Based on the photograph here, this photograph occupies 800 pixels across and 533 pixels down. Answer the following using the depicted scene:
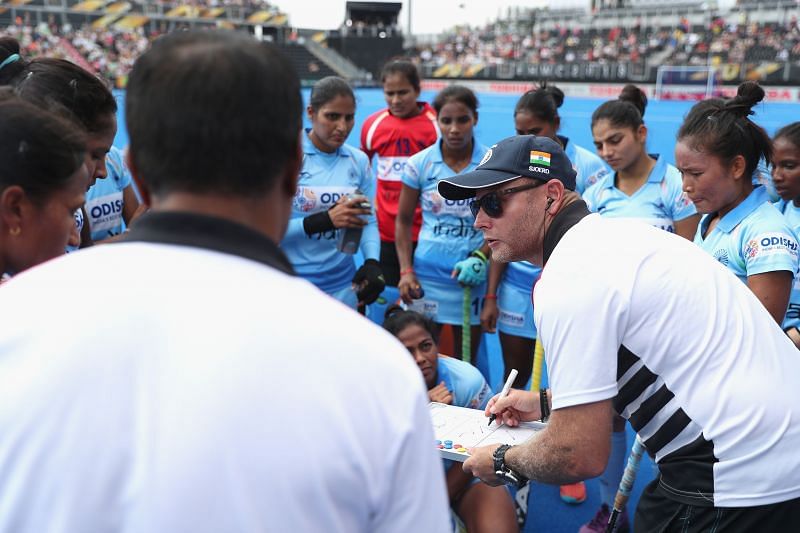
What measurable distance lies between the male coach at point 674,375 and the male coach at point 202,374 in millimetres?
824

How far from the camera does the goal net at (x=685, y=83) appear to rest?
23.3 m

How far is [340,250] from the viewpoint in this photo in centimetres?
394

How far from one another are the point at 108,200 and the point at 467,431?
80.6 inches

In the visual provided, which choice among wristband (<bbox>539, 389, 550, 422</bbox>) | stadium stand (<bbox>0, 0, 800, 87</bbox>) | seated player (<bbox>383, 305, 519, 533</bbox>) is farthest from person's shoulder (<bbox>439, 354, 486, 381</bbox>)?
stadium stand (<bbox>0, 0, 800, 87</bbox>)

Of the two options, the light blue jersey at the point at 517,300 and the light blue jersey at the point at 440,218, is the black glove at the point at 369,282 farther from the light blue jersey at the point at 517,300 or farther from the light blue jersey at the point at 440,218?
the light blue jersey at the point at 517,300

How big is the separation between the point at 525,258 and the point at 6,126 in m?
1.37

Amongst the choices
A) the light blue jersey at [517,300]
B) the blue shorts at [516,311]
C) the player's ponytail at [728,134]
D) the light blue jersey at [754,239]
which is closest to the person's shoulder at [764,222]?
the light blue jersey at [754,239]

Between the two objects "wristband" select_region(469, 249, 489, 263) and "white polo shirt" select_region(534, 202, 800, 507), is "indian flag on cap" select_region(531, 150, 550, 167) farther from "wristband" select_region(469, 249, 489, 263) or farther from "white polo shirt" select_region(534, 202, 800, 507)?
"wristband" select_region(469, 249, 489, 263)

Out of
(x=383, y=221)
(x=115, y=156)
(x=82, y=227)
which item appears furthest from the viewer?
(x=383, y=221)

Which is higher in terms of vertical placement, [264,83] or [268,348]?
[264,83]

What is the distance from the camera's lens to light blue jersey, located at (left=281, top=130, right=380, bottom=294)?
155 inches

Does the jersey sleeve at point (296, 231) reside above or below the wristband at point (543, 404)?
above

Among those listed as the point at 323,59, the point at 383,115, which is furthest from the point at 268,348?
the point at 323,59

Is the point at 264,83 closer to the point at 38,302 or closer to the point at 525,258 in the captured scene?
the point at 38,302
